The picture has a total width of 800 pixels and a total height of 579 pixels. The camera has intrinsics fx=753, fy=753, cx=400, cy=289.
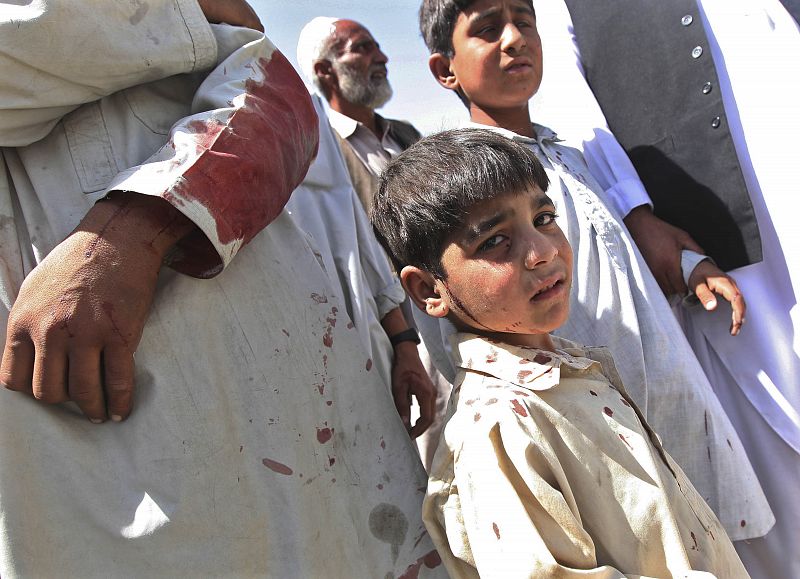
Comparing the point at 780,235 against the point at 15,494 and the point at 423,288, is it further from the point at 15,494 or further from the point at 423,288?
the point at 15,494

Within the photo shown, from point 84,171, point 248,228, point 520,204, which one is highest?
point 84,171

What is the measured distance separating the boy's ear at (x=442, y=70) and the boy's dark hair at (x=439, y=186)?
70cm

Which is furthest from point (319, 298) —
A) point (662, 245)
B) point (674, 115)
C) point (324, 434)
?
point (674, 115)

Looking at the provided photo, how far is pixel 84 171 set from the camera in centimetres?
122

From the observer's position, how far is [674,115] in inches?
82.9

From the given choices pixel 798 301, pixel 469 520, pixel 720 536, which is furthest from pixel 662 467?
pixel 798 301

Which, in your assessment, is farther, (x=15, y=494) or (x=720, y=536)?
(x=720, y=536)

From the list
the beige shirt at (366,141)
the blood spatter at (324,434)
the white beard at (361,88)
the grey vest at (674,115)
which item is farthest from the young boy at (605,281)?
the white beard at (361,88)

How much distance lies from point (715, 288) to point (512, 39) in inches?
33.2

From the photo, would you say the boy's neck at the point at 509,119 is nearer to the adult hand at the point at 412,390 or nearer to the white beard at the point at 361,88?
the adult hand at the point at 412,390

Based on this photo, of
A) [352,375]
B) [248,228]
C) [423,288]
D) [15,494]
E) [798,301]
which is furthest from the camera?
[798,301]

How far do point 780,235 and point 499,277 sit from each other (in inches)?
42.6

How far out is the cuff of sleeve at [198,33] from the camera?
1.27 m

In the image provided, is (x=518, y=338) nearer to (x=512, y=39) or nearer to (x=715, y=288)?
(x=715, y=288)
